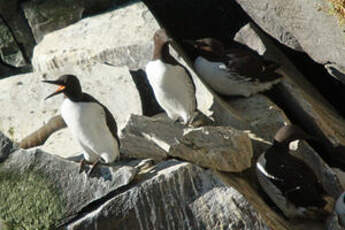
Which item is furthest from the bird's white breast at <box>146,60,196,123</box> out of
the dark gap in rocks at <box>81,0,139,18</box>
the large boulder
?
the dark gap in rocks at <box>81,0,139,18</box>

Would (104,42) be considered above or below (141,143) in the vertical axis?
above

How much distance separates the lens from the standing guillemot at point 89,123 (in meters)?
6.02

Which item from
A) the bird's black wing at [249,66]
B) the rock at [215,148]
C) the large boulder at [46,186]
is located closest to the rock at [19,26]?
the bird's black wing at [249,66]

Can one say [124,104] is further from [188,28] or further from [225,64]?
[188,28]

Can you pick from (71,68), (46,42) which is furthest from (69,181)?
(46,42)

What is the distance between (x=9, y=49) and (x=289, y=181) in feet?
10.4

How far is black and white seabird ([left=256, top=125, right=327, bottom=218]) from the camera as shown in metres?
6.40

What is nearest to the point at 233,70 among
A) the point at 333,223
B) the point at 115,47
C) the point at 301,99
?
the point at 301,99

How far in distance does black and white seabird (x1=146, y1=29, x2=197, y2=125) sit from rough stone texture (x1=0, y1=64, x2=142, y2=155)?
0.35 metres

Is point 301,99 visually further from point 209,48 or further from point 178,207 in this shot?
point 178,207

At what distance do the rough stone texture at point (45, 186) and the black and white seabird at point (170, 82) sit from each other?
101cm

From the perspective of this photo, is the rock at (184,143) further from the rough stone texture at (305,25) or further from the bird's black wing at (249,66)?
the rough stone texture at (305,25)

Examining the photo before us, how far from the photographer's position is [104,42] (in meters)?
7.56

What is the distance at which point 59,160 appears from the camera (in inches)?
232
